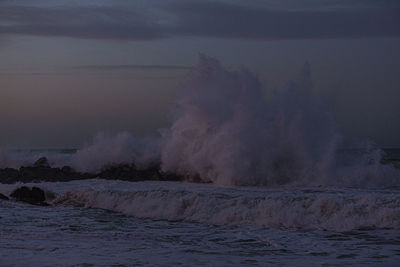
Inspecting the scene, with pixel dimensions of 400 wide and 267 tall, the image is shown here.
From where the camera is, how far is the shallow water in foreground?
867 centimetres

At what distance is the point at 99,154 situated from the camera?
1006 inches

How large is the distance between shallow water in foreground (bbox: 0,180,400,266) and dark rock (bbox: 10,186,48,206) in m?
1.70

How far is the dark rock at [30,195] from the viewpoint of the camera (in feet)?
54.2

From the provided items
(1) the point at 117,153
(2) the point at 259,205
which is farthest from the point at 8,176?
(2) the point at 259,205

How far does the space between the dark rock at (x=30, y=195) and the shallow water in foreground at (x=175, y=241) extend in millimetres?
1697

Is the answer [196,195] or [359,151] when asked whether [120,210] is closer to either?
[196,195]

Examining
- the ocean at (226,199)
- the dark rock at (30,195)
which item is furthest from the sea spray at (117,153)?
the dark rock at (30,195)

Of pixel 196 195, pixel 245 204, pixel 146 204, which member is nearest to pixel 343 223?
pixel 245 204

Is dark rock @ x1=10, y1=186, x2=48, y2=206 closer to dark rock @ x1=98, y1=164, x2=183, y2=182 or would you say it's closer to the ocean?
the ocean

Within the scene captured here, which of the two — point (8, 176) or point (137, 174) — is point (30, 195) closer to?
point (137, 174)

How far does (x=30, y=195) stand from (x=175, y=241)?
767cm

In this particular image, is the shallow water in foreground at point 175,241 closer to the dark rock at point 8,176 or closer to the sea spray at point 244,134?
the sea spray at point 244,134

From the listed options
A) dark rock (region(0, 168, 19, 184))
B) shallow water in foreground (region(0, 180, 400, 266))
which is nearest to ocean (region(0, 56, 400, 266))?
shallow water in foreground (region(0, 180, 400, 266))

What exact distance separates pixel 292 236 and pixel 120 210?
5603 millimetres
